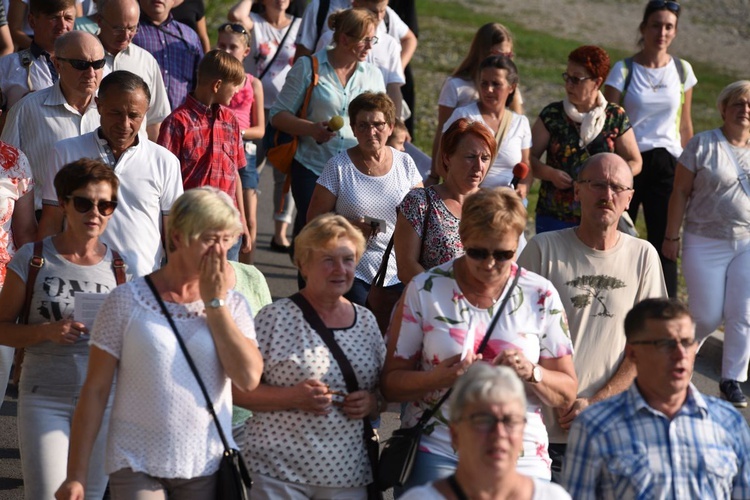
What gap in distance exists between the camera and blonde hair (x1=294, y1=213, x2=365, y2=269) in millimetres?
4820

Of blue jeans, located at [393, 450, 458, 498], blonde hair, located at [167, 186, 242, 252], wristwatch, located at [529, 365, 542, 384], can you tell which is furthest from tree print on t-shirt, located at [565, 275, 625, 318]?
blonde hair, located at [167, 186, 242, 252]

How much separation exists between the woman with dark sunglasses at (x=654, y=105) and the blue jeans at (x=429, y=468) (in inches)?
200

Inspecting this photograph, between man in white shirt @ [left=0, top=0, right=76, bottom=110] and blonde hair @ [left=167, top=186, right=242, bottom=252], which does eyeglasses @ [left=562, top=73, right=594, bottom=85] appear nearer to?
man in white shirt @ [left=0, top=0, right=76, bottom=110]

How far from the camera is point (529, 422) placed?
192 inches

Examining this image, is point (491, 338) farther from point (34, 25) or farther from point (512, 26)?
point (512, 26)

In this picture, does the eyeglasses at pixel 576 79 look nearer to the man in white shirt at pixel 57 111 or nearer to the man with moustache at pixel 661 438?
the man in white shirt at pixel 57 111

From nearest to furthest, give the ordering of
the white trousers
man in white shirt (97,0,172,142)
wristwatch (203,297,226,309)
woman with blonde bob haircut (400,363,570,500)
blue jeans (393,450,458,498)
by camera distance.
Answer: woman with blonde bob haircut (400,363,570,500) → wristwatch (203,297,226,309) → blue jeans (393,450,458,498) → man in white shirt (97,0,172,142) → the white trousers

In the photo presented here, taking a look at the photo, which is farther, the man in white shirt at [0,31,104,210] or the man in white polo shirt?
the man in white shirt at [0,31,104,210]

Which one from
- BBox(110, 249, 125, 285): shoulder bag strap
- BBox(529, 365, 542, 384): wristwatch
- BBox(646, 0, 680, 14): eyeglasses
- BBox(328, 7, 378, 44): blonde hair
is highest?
BBox(646, 0, 680, 14): eyeglasses

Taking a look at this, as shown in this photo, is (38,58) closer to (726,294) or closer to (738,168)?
(738,168)

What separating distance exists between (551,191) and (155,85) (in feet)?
9.03

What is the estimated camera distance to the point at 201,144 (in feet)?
24.9

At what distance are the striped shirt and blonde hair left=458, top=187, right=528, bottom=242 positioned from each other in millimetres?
2709

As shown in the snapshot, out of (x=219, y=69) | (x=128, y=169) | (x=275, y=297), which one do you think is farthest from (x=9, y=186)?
(x=275, y=297)
